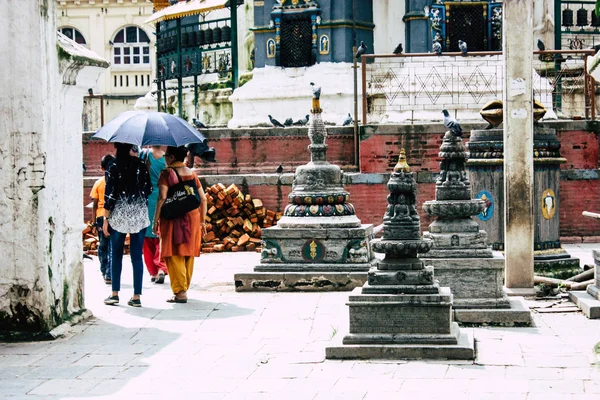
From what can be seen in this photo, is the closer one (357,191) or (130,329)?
(130,329)

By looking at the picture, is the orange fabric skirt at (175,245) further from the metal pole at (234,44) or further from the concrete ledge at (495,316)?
the metal pole at (234,44)

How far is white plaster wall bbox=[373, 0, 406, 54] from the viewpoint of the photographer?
22.8 meters

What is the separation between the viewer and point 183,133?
36.9 ft

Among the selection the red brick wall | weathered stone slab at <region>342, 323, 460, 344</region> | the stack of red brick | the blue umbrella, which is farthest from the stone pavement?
the red brick wall

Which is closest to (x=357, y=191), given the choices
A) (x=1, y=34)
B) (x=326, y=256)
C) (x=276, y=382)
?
(x=326, y=256)

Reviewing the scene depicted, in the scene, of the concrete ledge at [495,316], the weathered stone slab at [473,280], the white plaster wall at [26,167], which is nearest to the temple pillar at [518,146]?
the weathered stone slab at [473,280]

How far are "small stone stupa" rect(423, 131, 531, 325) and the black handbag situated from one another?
255 centimetres

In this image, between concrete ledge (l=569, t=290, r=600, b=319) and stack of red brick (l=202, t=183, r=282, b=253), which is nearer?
concrete ledge (l=569, t=290, r=600, b=319)

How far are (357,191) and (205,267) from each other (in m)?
3.61

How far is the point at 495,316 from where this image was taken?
913cm

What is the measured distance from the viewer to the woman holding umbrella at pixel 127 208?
1053 cm

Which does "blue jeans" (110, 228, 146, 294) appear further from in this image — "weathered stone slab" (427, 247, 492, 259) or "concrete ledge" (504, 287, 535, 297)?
"concrete ledge" (504, 287, 535, 297)

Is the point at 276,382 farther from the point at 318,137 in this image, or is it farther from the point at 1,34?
the point at 318,137

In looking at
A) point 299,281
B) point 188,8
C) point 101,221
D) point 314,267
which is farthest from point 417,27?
point 299,281
